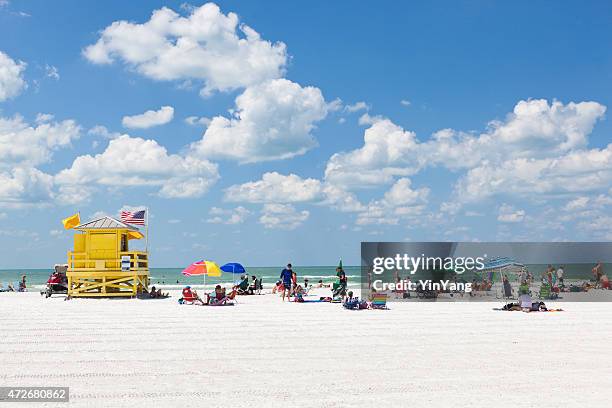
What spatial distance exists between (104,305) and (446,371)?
61.0 ft

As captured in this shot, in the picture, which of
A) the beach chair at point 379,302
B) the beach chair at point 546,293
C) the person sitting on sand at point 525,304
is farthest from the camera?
the beach chair at point 546,293

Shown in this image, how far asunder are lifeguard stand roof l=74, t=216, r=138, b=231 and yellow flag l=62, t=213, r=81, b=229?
77 cm

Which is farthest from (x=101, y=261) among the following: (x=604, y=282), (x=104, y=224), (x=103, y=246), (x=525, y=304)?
(x=604, y=282)

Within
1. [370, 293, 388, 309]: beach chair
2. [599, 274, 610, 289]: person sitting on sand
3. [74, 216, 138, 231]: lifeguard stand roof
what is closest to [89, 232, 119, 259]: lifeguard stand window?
[74, 216, 138, 231]: lifeguard stand roof

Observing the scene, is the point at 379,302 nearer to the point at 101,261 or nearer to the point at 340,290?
the point at 340,290

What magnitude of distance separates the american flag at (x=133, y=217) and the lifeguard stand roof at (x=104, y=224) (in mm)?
1063

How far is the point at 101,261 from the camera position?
3008cm

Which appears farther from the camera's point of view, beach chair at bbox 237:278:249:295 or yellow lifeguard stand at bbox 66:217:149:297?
beach chair at bbox 237:278:249:295

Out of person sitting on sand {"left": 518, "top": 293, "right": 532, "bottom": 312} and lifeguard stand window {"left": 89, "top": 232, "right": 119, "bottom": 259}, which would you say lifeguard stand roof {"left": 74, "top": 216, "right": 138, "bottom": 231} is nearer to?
lifeguard stand window {"left": 89, "top": 232, "right": 119, "bottom": 259}

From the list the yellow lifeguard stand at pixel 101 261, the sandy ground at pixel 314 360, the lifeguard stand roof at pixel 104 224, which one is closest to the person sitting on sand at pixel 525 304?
the sandy ground at pixel 314 360

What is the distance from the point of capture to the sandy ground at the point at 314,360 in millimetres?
8461

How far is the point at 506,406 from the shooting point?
7883mm

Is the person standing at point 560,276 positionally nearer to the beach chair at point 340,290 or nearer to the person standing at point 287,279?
the beach chair at point 340,290

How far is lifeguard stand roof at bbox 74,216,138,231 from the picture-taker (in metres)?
30.1
